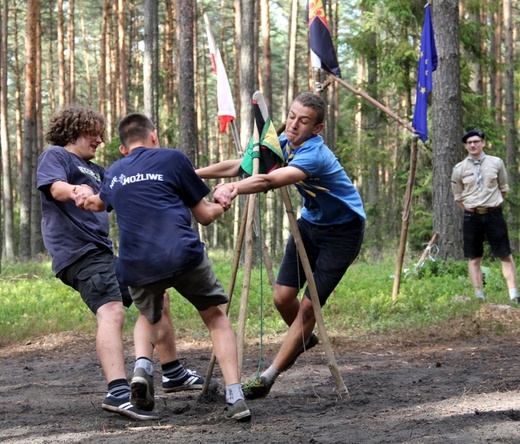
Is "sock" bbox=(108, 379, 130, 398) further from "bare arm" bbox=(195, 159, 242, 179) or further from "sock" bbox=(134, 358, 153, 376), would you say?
"bare arm" bbox=(195, 159, 242, 179)

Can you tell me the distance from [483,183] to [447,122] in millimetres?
2852

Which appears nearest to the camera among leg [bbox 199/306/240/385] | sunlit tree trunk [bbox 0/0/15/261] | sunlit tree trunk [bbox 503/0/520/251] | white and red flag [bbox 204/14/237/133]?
leg [bbox 199/306/240/385]

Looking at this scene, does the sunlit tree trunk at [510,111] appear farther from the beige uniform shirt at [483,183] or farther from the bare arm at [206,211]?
the bare arm at [206,211]

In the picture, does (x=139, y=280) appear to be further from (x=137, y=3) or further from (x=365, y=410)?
(x=137, y=3)

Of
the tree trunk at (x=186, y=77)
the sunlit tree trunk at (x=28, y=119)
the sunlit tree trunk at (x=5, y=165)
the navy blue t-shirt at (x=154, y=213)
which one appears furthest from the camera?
the sunlit tree trunk at (x=5, y=165)

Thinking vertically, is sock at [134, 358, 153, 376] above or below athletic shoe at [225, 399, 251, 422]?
above

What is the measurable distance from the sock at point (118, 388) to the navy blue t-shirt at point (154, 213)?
2.36 feet

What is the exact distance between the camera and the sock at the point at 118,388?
4.90 metres

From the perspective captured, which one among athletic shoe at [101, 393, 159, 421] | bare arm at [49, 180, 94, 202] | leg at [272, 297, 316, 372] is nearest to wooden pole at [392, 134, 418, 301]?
leg at [272, 297, 316, 372]

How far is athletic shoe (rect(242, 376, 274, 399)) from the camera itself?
549cm

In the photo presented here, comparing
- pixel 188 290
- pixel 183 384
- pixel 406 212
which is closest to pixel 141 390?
pixel 188 290

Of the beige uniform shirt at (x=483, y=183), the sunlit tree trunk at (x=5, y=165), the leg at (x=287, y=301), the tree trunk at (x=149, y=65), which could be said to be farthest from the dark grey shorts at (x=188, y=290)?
the sunlit tree trunk at (x=5, y=165)

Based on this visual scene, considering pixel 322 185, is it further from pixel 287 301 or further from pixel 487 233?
pixel 487 233

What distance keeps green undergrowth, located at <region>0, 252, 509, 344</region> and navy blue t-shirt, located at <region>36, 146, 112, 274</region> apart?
3.11 m
